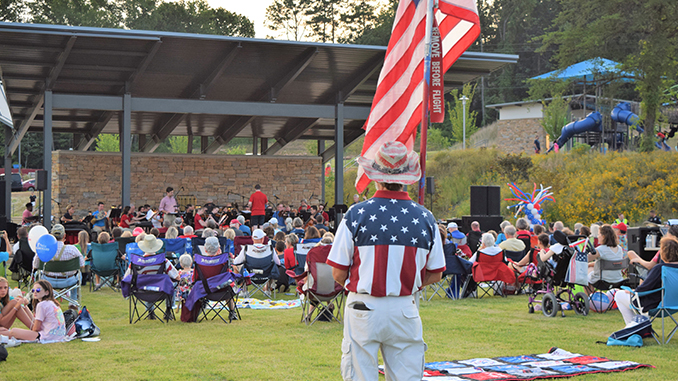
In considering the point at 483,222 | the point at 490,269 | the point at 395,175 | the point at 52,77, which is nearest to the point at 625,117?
the point at 483,222

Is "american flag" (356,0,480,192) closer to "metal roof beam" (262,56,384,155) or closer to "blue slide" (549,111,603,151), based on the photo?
"metal roof beam" (262,56,384,155)

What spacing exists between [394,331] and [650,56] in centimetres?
2367

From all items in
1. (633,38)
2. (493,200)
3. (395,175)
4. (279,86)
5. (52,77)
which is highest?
(633,38)

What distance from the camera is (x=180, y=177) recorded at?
2298 centimetres

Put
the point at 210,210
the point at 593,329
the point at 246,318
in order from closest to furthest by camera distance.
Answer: the point at 593,329 → the point at 246,318 → the point at 210,210

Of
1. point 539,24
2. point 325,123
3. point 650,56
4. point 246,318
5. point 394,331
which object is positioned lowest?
point 246,318

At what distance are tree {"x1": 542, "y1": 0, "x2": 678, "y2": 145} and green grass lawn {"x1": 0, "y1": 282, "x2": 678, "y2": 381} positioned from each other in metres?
18.4

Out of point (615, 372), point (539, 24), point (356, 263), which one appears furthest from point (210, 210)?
point (539, 24)

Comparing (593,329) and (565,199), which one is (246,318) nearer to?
(593,329)

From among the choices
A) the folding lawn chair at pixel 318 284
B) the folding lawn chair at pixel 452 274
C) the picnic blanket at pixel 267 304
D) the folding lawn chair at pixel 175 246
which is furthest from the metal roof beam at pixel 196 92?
the folding lawn chair at pixel 318 284

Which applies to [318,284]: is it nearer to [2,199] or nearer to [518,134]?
[2,199]

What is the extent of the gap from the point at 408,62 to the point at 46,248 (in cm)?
535

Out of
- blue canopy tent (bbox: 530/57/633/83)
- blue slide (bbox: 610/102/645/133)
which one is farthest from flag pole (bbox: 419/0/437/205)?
blue slide (bbox: 610/102/645/133)

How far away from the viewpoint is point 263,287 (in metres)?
10.5
